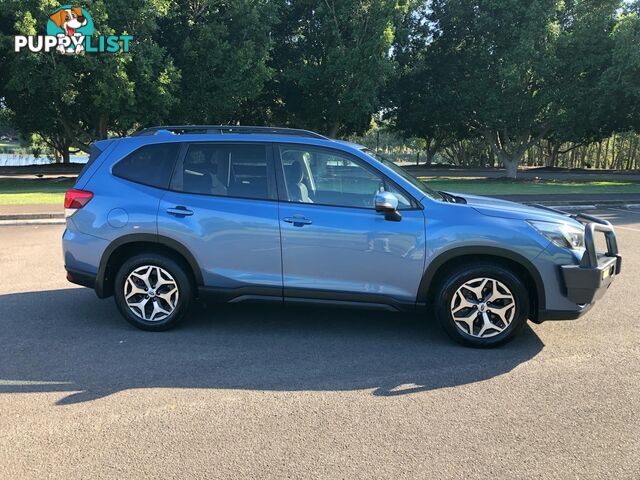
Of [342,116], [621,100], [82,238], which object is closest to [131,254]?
[82,238]

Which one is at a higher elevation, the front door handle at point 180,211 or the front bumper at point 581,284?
the front door handle at point 180,211

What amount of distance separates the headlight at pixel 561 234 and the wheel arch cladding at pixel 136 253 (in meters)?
2.96

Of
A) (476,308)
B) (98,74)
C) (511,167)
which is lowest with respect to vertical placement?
(476,308)

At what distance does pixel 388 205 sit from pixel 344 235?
0.46 meters

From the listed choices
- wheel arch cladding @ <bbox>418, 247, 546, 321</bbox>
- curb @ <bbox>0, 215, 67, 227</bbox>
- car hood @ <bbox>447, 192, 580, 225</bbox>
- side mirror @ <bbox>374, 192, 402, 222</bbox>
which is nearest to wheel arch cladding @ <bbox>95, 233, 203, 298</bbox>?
side mirror @ <bbox>374, 192, 402, 222</bbox>

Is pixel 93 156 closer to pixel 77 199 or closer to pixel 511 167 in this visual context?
pixel 77 199

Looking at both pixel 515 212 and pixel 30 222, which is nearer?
pixel 515 212

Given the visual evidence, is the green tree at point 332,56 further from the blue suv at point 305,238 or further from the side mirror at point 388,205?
the side mirror at point 388,205

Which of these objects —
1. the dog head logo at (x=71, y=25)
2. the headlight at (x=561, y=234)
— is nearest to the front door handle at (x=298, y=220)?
the headlight at (x=561, y=234)

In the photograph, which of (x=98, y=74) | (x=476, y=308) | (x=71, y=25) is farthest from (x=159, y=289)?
(x=71, y=25)

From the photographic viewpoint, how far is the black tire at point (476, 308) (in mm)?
4422

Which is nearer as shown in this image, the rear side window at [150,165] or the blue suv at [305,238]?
the blue suv at [305,238]

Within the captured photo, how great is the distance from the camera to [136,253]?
16.3ft

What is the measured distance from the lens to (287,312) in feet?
18.1
